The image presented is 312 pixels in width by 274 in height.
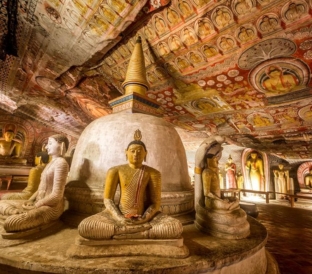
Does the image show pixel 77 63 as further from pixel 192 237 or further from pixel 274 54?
pixel 192 237

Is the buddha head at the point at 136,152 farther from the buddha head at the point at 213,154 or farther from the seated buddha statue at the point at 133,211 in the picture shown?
the buddha head at the point at 213,154

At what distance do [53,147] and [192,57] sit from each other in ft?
15.9

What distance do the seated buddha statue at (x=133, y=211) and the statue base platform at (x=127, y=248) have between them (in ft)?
0.16

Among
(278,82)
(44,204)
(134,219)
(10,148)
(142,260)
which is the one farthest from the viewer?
(10,148)

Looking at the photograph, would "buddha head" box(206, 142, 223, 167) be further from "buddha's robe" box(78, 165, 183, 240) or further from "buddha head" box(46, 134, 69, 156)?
"buddha head" box(46, 134, 69, 156)

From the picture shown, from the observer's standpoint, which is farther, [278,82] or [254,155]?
[254,155]

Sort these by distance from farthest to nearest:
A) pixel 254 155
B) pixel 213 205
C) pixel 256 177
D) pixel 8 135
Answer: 1. pixel 8 135
2. pixel 254 155
3. pixel 256 177
4. pixel 213 205

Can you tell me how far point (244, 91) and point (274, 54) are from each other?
1433 millimetres

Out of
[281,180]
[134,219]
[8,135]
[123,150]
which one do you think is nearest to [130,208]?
[134,219]

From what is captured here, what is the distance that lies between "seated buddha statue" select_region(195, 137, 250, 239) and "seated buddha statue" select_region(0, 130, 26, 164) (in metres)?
12.1

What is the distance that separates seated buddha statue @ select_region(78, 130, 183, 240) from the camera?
1.90 metres

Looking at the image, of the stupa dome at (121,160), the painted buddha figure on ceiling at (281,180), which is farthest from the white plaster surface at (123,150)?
the painted buddha figure on ceiling at (281,180)

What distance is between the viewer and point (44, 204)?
96.1 inches

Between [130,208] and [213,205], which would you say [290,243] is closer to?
[213,205]
